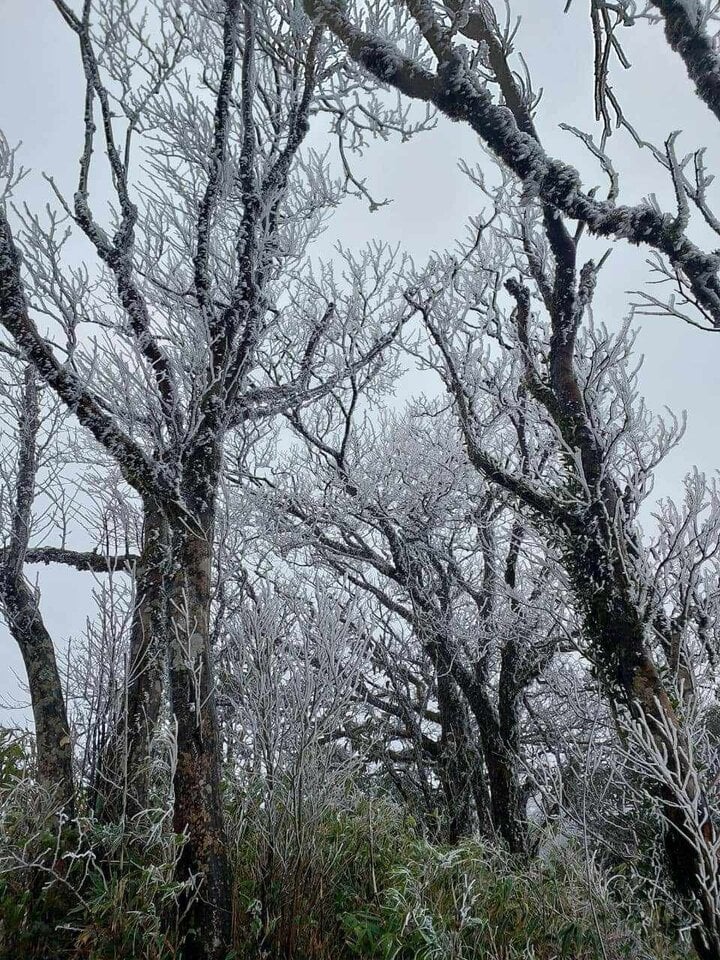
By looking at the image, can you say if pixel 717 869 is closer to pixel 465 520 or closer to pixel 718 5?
pixel 718 5

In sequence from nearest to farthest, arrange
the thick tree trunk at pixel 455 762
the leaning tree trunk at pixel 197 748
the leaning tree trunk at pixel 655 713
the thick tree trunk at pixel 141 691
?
the leaning tree trunk at pixel 655 713, the leaning tree trunk at pixel 197 748, the thick tree trunk at pixel 141 691, the thick tree trunk at pixel 455 762

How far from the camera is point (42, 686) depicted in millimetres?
5281

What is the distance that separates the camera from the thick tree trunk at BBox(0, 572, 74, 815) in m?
4.93

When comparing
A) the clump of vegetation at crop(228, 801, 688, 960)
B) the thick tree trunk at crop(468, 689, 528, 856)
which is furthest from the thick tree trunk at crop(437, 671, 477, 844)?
the clump of vegetation at crop(228, 801, 688, 960)

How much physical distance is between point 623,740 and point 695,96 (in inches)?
142

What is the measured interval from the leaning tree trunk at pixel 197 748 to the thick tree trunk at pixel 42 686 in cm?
136

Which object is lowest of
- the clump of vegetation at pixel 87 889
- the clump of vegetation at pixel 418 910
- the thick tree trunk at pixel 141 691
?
the clump of vegetation at pixel 418 910

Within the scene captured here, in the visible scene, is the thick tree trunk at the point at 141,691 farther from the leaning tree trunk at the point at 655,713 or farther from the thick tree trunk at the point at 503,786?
the thick tree trunk at the point at 503,786

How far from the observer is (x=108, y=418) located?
4.40 meters

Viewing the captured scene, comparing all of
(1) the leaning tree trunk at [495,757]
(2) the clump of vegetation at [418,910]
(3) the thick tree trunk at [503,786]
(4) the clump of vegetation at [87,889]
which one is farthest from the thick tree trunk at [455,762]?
(4) the clump of vegetation at [87,889]

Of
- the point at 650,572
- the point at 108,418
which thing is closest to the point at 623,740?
the point at 650,572

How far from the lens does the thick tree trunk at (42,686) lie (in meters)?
4.93

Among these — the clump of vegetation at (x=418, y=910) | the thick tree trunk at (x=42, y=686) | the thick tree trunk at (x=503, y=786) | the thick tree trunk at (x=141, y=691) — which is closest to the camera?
the clump of vegetation at (x=418, y=910)

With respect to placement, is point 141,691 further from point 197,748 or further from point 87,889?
point 87,889
